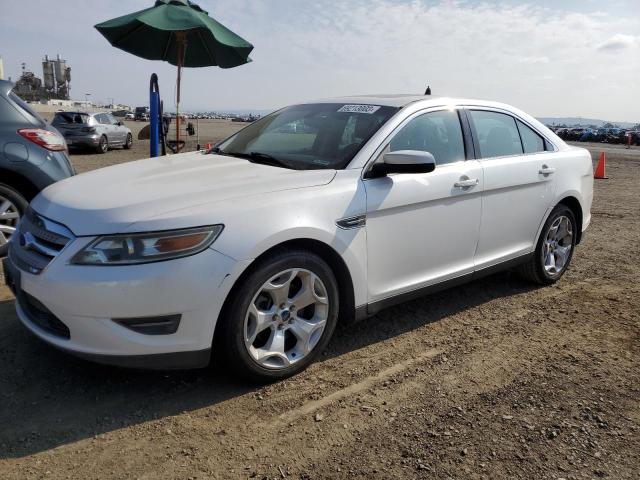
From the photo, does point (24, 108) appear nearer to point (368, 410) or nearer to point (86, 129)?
point (368, 410)

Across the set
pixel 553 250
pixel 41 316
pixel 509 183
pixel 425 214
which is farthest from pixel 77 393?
pixel 553 250

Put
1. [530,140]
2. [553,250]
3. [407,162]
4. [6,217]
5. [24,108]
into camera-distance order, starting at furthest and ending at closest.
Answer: [24,108]
[6,217]
[553,250]
[530,140]
[407,162]

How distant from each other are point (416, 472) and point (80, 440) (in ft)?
4.97

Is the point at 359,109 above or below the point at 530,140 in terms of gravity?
above

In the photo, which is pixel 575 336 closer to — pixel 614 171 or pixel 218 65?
pixel 218 65

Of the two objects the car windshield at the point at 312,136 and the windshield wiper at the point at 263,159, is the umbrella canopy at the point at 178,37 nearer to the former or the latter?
the car windshield at the point at 312,136

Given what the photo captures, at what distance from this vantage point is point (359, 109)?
3.75m

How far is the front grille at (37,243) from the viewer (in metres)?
2.65

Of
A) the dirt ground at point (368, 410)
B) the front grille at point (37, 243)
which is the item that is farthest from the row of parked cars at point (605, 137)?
the front grille at point (37, 243)

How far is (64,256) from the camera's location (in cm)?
256

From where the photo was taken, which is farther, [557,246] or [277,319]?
[557,246]

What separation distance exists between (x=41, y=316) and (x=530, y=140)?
12.6 ft

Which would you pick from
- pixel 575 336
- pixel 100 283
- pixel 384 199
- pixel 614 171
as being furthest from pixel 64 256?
pixel 614 171

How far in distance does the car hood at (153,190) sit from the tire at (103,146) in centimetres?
1505
